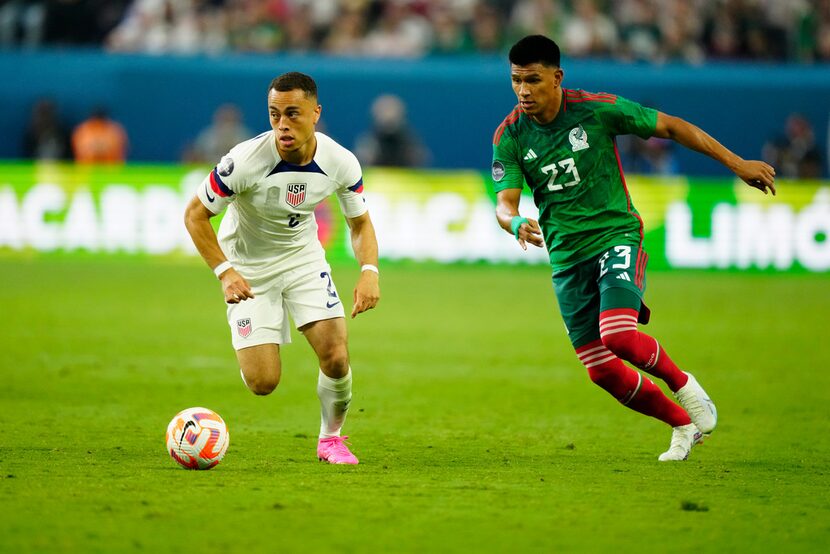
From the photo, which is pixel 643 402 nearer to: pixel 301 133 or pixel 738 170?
pixel 738 170

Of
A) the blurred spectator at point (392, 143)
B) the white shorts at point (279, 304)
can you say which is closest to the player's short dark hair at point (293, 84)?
the white shorts at point (279, 304)

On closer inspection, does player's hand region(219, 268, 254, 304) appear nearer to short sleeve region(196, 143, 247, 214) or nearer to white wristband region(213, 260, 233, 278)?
white wristband region(213, 260, 233, 278)

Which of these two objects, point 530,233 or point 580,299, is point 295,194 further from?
point 580,299

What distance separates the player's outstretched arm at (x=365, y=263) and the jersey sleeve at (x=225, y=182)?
0.78 metres

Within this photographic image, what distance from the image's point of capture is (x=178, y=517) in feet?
18.6

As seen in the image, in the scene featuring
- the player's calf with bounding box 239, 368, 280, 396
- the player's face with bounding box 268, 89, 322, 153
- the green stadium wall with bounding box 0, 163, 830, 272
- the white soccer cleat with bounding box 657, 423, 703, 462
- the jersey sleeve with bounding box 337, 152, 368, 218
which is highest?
the player's face with bounding box 268, 89, 322, 153

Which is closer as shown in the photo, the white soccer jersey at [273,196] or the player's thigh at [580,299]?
the white soccer jersey at [273,196]

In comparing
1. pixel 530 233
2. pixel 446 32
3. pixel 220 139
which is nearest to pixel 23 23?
pixel 220 139

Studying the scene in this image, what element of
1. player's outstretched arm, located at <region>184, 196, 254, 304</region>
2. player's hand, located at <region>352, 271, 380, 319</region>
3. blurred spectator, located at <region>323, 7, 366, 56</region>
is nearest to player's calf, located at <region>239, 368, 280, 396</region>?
player's outstretched arm, located at <region>184, 196, 254, 304</region>

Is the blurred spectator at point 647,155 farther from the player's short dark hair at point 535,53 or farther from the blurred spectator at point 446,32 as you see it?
the player's short dark hair at point 535,53

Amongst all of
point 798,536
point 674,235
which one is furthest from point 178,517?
point 674,235

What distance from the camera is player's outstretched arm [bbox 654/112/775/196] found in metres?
7.06

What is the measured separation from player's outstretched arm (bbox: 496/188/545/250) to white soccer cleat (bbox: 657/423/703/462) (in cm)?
142

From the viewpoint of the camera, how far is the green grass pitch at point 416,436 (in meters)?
5.54
